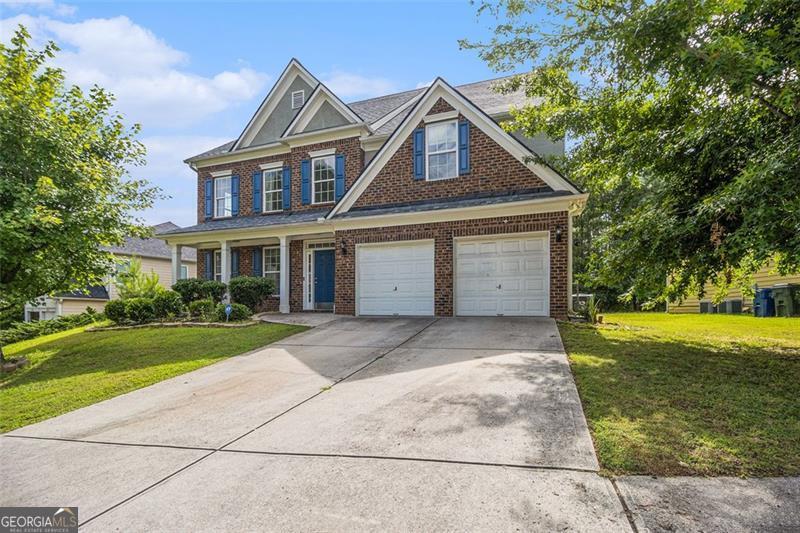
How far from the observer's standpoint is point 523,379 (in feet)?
17.6

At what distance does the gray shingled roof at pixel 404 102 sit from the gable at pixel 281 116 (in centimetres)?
174

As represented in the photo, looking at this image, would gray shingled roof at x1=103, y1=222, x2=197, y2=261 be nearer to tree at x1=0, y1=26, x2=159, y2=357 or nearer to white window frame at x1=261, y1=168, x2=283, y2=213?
white window frame at x1=261, y1=168, x2=283, y2=213

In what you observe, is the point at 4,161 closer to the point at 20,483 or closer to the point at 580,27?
the point at 20,483

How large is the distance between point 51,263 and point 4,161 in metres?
2.03

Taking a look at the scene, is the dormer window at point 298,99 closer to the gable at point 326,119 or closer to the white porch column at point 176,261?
the gable at point 326,119

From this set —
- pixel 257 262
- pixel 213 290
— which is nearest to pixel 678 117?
pixel 213 290

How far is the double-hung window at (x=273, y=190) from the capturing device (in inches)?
650

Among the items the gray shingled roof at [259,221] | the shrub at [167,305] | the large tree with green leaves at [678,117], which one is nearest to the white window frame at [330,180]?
the gray shingled roof at [259,221]

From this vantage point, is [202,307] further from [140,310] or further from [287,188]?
[287,188]

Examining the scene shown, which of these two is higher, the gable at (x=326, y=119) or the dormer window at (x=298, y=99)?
the dormer window at (x=298, y=99)

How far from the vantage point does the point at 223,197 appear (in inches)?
694

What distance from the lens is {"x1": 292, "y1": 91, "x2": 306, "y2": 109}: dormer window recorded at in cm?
1706

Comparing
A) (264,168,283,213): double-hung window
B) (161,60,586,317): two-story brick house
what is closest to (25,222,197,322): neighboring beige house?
(264,168,283,213): double-hung window

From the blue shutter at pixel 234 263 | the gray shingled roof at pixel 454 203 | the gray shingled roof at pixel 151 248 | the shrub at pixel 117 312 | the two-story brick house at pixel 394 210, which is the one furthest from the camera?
the gray shingled roof at pixel 151 248
